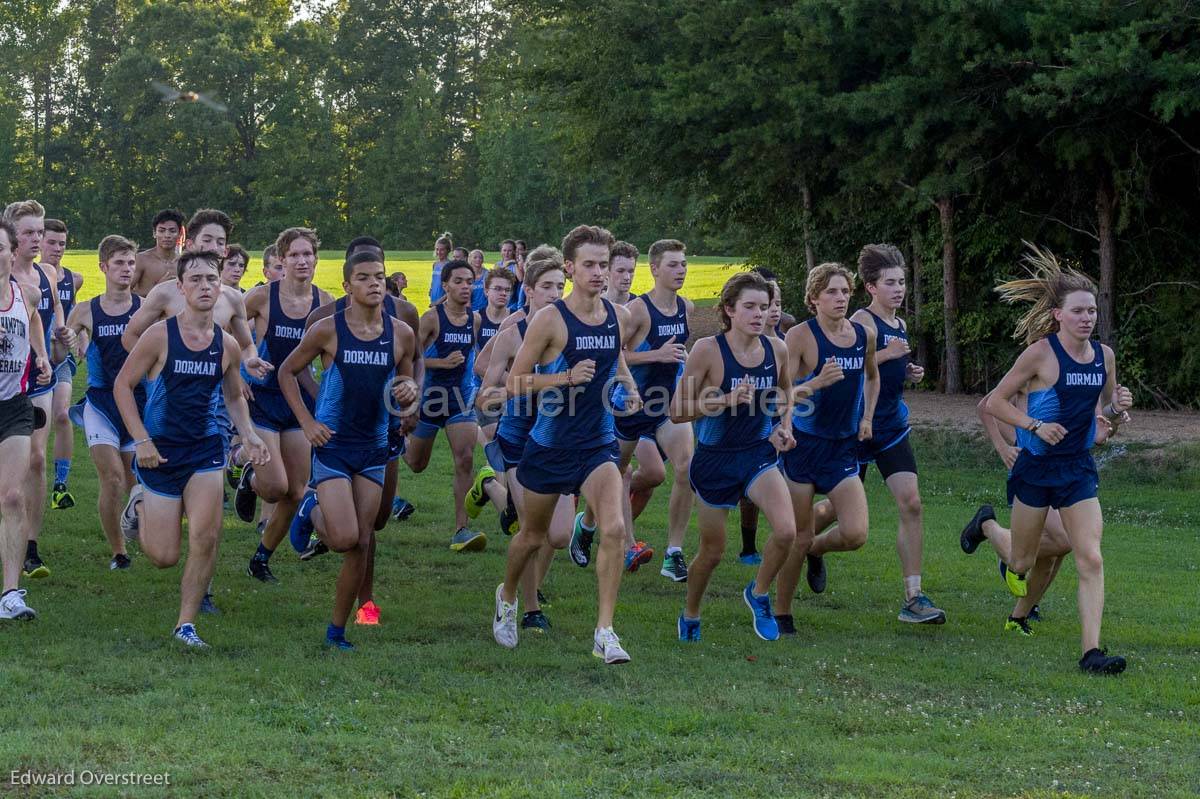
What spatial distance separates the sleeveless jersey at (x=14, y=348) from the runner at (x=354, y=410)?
5.13 ft

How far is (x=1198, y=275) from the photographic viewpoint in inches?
778

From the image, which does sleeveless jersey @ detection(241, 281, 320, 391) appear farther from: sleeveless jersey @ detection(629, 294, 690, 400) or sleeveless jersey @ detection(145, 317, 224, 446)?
sleeveless jersey @ detection(629, 294, 690, 400)

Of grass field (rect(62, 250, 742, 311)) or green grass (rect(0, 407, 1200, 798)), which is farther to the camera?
grass field (rect(62, 250, 742, 311))

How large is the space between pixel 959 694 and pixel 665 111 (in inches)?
556

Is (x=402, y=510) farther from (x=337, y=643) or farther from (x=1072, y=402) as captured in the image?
(x=1072, y=402)

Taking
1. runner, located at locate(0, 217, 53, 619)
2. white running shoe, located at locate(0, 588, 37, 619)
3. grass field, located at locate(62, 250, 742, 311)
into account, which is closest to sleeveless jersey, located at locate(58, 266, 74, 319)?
runner, located at locate(0, 217, 53, 619)

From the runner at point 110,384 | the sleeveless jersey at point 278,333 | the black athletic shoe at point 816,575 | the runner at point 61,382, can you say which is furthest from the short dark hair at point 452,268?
the black athletic shoe at point 816,575

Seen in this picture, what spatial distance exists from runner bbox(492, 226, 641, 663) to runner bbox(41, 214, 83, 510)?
474cm

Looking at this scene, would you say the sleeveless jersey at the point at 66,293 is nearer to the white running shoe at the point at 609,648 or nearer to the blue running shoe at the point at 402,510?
the blue running shoe at the point at 402,510

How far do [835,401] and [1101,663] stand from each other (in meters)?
2.26

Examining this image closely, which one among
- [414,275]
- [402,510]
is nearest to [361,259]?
[402,510]

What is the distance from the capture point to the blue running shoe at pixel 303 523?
9039 millimetres

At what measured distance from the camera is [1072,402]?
28.3 ft

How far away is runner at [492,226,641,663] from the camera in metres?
8.20
